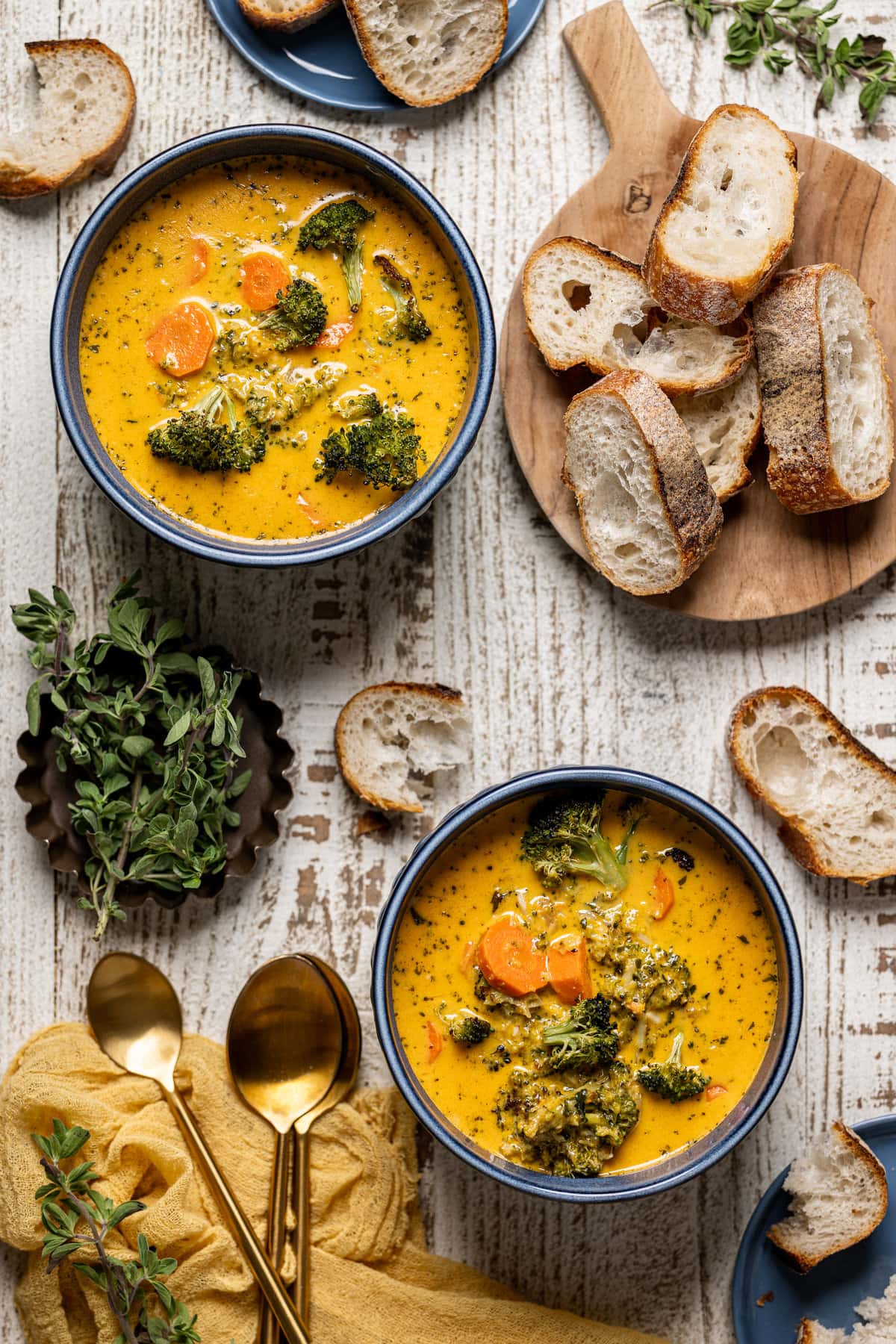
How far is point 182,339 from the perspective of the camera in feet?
7.37

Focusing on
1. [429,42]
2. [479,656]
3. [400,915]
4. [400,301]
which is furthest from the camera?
[479,656]

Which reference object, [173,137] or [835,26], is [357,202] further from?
[835,26]

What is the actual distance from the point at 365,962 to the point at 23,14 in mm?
2092

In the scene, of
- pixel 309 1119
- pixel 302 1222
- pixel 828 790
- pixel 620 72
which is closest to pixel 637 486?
pixel 828 790

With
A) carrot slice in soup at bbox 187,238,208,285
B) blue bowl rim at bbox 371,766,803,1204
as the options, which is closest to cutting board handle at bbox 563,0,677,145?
carrot slice in soup at bbox 187,238,208,285

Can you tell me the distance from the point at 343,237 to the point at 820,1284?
2.30m

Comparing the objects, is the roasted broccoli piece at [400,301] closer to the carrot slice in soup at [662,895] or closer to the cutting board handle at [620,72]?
the cutting board handle at [620,72]

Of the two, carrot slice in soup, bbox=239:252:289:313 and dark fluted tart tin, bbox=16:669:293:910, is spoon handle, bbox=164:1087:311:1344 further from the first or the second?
carrot slice in soup, bbox=239:252:289:313

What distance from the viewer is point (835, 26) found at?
2475mm

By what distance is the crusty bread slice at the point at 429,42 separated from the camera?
7.76 feet

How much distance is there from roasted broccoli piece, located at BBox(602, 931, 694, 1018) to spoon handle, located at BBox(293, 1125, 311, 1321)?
72 centimetres

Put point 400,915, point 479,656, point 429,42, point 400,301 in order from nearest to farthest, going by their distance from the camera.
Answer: point 400,915, point 400,301, point 429,42, point 479,656

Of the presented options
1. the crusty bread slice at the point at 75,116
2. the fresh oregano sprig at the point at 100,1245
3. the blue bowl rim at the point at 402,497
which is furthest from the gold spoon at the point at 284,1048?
the crusty bread slice at the point at 75,116

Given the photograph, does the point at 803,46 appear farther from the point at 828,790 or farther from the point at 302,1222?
the point at 302,1222
